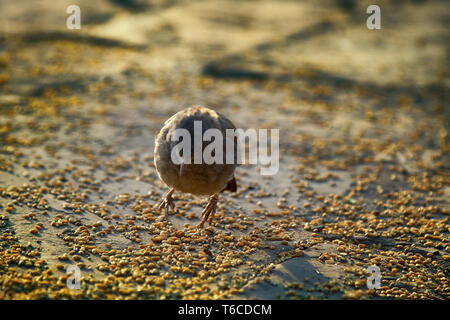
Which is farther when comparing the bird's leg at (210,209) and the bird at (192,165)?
the bird's leg at (210,209)

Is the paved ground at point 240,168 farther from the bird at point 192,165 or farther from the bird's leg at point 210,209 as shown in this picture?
the bird at point 192,165

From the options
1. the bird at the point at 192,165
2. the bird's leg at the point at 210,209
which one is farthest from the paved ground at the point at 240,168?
the bird at the point at 192,165

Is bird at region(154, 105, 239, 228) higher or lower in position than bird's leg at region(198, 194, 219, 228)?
higher

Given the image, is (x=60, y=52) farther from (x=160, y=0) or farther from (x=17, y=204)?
(x=17, y=204)

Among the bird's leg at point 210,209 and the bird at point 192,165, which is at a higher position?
the bird at point 192,165

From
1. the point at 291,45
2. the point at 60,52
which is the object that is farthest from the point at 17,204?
the point at 291,45

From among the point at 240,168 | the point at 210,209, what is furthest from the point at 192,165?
the point at 240,168

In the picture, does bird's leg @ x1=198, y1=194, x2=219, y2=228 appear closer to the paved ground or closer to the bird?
the paved ground

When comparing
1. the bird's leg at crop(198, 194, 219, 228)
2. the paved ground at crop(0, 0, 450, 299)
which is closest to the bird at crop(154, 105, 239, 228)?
the bird's leg at crop(198, 194, 219, 228)
